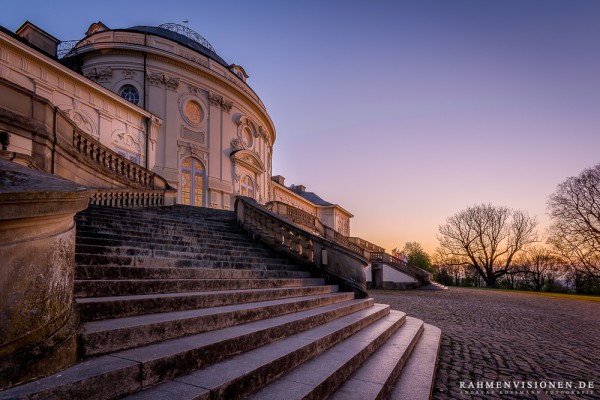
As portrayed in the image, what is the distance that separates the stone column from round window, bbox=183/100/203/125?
22.3m

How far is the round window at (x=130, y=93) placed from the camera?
71.0 feet

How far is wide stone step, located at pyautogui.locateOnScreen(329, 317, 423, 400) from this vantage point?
3.00m

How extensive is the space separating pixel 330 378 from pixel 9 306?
7.85 feet

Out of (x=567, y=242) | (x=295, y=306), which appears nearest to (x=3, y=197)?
(x=295, y=306)

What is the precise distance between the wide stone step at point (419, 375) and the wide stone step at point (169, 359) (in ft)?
2.90

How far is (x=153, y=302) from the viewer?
3.27m

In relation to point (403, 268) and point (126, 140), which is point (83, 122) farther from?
point (403, 268)

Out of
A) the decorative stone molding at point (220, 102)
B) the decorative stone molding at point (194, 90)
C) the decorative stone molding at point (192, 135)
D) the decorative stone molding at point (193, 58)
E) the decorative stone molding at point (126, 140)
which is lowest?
the decorative stone molding at point (126, 140)

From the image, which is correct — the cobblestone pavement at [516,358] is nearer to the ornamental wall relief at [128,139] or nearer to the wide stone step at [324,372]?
the wide stone step at [324,372]

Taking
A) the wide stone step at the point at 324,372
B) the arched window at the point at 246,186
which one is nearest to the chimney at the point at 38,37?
the arched window at the point at 246,186

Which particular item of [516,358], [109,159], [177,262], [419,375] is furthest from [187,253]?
[109,159]

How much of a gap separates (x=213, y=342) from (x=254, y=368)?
1.35 ft

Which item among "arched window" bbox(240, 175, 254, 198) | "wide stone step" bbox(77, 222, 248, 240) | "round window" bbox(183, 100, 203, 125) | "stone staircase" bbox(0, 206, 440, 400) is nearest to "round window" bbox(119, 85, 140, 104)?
"round window" bbox(183, 100, 203, 125)

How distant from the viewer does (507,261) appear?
126 ft
